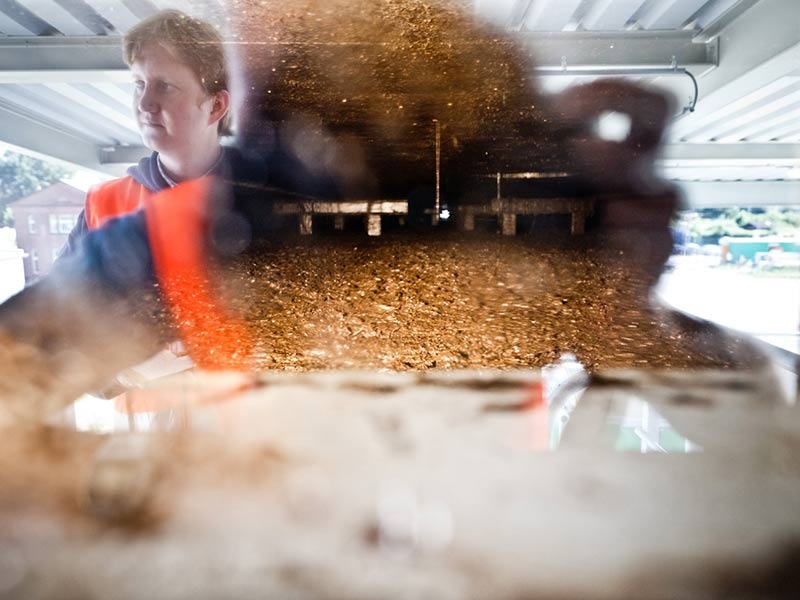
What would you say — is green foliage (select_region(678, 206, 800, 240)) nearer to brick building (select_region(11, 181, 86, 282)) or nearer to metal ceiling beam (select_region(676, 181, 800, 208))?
metal ceiling beam (select_region(676, 181, 800, 208))

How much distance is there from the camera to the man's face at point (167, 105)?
2.00 meters

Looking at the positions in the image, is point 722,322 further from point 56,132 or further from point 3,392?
point 56,132

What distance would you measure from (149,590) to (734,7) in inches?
112

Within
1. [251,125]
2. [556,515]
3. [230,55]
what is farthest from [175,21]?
[556,515]

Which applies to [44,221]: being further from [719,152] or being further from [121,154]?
[719,152]

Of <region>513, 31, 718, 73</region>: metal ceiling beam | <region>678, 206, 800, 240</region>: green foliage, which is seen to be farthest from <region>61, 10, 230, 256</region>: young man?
<region>678, 206, 800, 240</region>: green foliage

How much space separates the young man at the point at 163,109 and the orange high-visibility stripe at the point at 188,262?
7 centimetres

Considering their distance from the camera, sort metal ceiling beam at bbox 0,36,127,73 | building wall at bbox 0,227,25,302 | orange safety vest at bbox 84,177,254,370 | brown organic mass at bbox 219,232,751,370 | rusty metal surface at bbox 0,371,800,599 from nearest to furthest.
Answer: rusty metal surface at bbox 0,371,800,599 < brown organic mass at bbox 219,232,751,370 < orange safety vest at bbox 84,177,254,370 < building wall at bbox 0,227,25,302 < metal ceiling beam at bbox 0,36,127,73

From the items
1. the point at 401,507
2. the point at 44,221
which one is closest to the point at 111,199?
the point at 44,221

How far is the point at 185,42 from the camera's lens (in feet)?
6.67

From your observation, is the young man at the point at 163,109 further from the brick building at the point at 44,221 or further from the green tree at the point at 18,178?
the green tree at the point at 18,178

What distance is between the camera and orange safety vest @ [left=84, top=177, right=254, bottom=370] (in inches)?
72.1

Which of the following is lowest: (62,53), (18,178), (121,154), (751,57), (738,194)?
(738,194)

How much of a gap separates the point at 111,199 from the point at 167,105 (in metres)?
0.50
